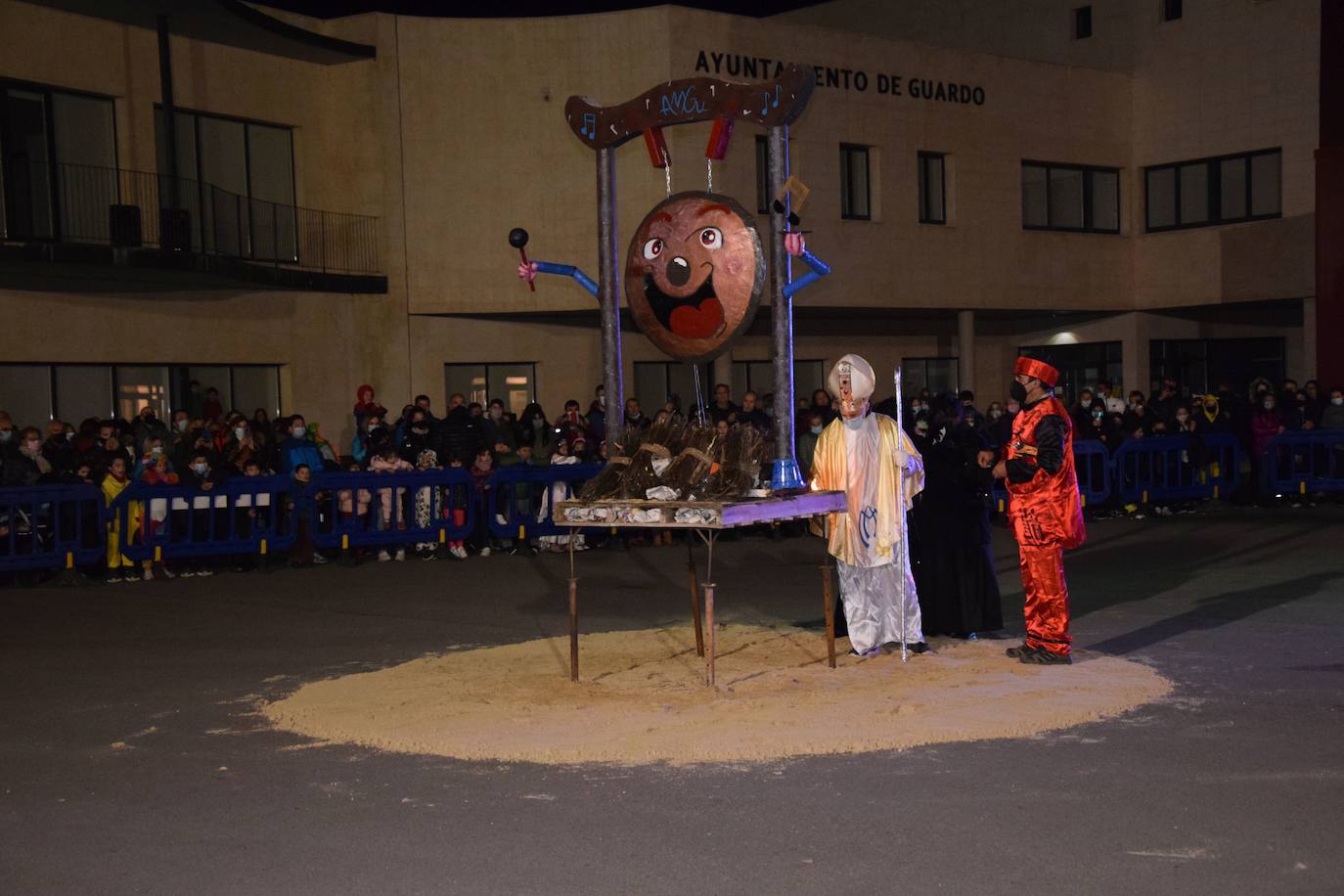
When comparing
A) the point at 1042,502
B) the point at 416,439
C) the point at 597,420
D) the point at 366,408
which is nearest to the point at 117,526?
the point at 416,439

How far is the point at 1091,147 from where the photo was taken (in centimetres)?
3456

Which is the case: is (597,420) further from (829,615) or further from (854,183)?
(829,615)

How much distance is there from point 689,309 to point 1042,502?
275cm

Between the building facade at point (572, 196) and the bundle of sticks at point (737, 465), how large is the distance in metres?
14.8

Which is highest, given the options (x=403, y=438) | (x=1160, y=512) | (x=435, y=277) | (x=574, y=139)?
(x=574, y=139)

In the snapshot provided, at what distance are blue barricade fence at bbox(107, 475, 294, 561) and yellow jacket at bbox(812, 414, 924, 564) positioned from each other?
853cm

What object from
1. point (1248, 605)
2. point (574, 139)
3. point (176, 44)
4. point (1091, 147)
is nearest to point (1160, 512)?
point (1248, 605)

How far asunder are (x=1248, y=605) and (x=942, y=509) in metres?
3.19

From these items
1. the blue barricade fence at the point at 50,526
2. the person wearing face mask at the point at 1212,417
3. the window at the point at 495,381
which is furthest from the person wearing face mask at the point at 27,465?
the person wearing face mask at the point at 1212,417

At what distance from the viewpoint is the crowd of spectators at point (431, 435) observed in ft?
56.1

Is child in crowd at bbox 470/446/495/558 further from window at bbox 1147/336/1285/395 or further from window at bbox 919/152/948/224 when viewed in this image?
window at bbox 1147/336/1285/395

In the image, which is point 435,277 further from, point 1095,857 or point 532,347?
point 1095,857

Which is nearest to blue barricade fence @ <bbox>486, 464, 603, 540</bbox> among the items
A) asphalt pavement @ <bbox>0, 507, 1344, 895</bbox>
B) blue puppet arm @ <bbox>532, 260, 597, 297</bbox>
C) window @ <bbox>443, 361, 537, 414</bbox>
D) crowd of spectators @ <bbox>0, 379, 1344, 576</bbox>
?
crowd of spectators @ <bbox>0, 379, 1344, 576</bbox>

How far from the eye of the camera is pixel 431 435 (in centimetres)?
1978
